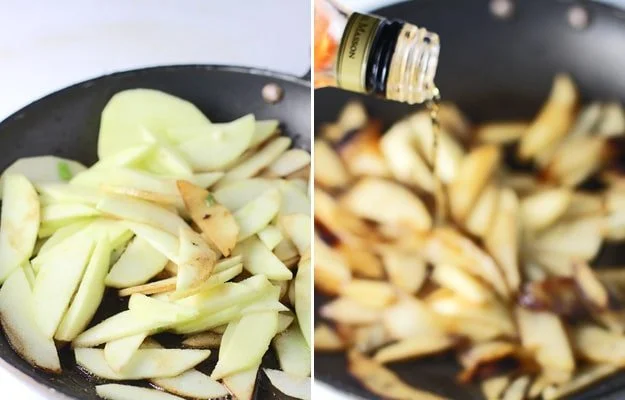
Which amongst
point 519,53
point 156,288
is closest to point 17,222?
point 156,288

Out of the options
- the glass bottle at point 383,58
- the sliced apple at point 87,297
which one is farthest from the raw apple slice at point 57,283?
the glass bottle at point 383,58

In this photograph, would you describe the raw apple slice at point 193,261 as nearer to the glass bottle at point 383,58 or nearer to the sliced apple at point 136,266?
the sliced apple at point 136,266

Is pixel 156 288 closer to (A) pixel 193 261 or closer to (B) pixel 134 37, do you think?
(A) pixel 193 261

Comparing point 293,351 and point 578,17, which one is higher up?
point 578,17

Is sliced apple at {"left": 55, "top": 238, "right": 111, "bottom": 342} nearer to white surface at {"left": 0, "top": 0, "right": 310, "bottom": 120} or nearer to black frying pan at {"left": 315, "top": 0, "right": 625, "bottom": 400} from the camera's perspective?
white surface at {"left": 0, "top": 0, "right": 310, "bottom": 120}

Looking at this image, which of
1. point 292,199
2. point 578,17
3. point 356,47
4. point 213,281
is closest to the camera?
point 356,47

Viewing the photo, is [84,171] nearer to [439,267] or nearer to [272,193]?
[272,193]

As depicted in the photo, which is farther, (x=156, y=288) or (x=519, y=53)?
(x=519, y=53)
